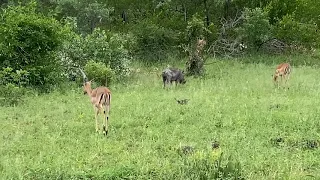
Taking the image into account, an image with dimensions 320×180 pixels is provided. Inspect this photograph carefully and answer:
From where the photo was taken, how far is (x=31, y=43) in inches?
567

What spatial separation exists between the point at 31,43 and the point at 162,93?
4622 mm

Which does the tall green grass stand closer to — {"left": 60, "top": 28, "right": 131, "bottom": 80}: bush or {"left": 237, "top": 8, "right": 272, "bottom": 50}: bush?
{"left": 60, "top": 28, "right": 131, "bottom": 80}: bush

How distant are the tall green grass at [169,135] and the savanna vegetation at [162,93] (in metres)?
0.02

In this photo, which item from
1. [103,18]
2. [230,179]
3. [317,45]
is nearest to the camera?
[230,179]

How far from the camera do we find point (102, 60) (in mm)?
15820

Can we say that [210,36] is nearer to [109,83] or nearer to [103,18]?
[103,18]

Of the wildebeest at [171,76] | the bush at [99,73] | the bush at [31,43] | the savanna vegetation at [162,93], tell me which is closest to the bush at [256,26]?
the savanna vegetation at [162,93]

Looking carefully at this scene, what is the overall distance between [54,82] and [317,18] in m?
12.3

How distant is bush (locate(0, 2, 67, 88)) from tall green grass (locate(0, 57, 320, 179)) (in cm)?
147

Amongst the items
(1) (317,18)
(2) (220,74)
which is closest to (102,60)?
(2) (220,74)

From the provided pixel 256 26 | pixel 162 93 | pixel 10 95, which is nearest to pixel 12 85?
pixel 10 95

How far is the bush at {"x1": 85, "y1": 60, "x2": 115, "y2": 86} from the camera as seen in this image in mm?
14180

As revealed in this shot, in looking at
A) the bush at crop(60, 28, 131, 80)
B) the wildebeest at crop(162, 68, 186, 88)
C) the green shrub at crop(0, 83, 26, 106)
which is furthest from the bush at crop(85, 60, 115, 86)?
the green shrub at crop(0, 83, 26, 106)

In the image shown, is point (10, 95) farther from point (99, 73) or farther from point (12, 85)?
point (99, 73)
